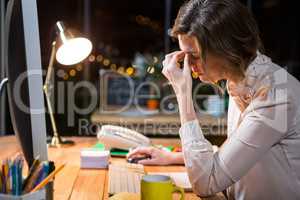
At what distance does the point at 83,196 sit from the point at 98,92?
266 cm

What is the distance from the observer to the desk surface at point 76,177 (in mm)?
1185

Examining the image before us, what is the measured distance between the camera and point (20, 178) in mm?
754

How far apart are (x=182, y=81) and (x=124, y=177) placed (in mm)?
381

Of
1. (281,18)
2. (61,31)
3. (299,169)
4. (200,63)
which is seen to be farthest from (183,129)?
(281,18)

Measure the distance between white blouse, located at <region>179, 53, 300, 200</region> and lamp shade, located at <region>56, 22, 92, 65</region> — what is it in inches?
29.4

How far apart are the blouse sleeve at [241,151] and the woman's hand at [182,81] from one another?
5.7 inches

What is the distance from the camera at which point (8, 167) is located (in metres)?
0.76

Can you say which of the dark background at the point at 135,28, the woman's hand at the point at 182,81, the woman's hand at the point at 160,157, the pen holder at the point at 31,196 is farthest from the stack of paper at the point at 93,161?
the dark background at the point at 135,28

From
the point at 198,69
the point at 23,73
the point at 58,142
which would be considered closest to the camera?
the point at 23,73

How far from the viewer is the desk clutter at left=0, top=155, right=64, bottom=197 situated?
2.45 feet

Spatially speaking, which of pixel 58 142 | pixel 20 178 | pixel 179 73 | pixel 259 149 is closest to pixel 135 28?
pixel 58 142

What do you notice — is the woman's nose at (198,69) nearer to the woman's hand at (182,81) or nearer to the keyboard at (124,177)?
the woman's hand at (182,81)

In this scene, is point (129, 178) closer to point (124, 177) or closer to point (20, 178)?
point (124, 177)

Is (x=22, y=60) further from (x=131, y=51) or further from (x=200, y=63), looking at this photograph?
(x=131, y=51)
